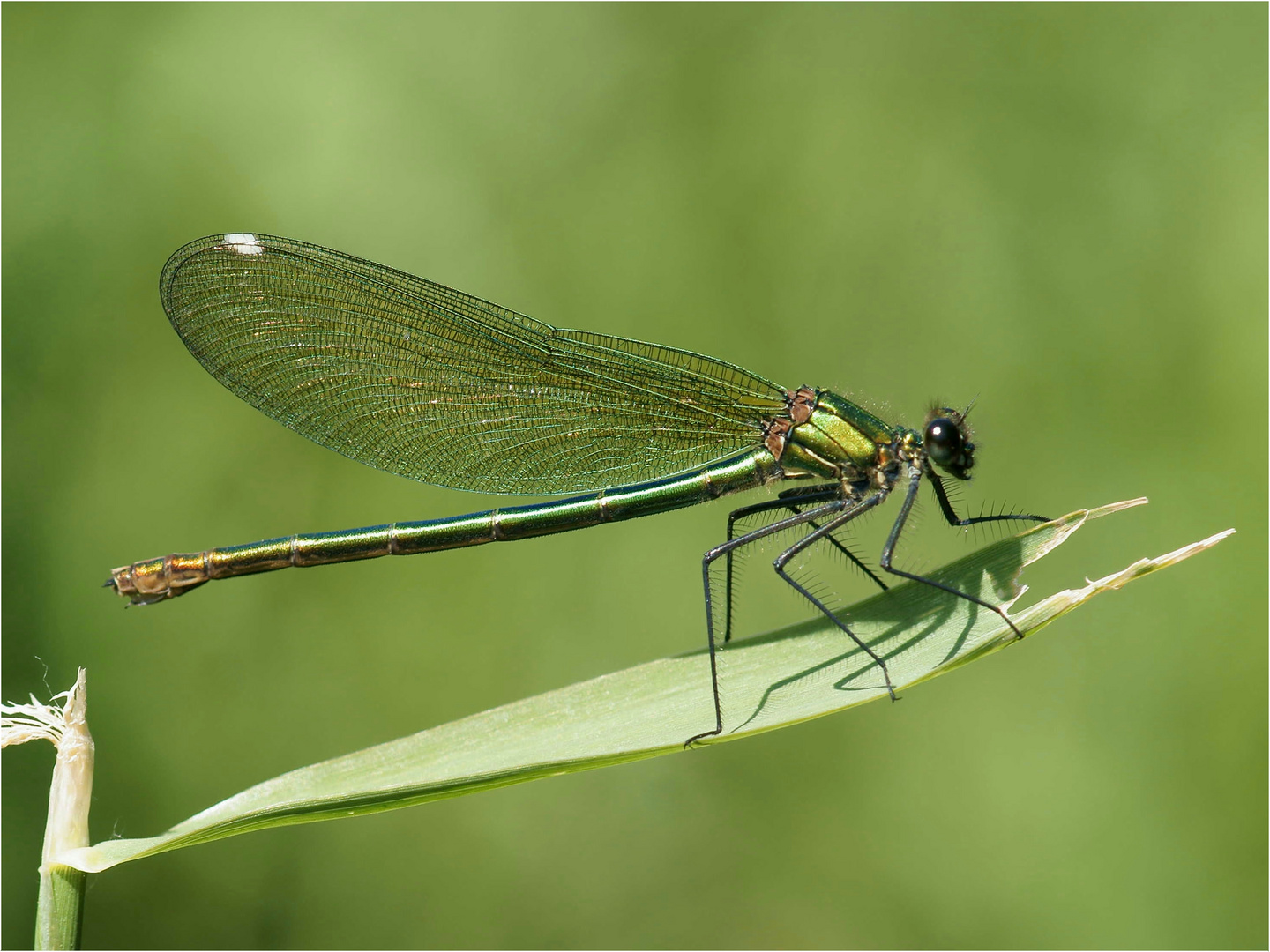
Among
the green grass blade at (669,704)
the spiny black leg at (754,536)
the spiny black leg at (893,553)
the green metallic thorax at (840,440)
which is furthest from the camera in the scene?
the green metallic thorax at (840,440)

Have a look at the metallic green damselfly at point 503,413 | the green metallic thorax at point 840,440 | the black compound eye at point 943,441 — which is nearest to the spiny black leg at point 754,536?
the metallic green damselfly at point 503,413

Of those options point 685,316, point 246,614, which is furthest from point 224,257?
point 685,316

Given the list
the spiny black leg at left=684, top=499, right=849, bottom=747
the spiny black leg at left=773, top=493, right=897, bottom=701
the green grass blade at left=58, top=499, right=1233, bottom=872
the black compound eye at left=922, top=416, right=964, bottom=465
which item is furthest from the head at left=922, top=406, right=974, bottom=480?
the green grass blade at left=58, top=499, right=1233, bottom=872

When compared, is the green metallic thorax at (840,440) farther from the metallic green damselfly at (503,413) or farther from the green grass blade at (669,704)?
the green grass blade at (669,704)

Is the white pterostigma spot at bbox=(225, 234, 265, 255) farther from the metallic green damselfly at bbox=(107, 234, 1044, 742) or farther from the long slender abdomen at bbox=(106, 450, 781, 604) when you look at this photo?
the long slender abdomen at bbox=(106, 450, 781, 604)

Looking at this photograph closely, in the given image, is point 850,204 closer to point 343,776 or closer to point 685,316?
point 685,316

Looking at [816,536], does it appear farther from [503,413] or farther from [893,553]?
[503,413]
